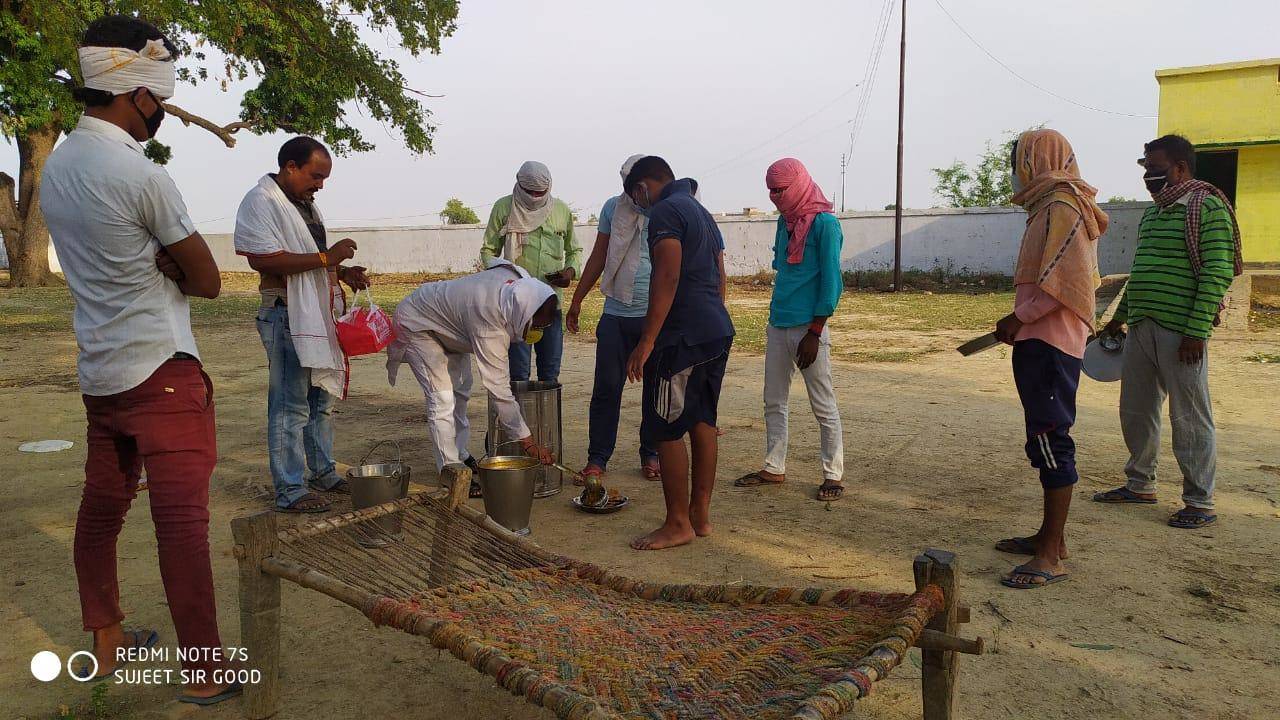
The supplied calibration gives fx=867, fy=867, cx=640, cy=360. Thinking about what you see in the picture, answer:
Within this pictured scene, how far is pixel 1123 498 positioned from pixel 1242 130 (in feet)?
57.5

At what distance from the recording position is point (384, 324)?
4.68 metres

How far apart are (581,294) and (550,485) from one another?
131 centimetres

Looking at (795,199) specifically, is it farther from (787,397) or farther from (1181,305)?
(1181,305)

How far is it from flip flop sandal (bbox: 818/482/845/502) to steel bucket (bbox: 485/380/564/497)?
1508 millimetres

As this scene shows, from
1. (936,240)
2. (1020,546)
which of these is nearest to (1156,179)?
(1020,546)

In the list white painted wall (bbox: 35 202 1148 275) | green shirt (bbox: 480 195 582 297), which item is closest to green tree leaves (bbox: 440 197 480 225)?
white painted wall (bbox: 35 202 1148 275)

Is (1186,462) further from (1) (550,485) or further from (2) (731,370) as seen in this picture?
(2) (731,370)

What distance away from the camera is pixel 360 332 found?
178 inches

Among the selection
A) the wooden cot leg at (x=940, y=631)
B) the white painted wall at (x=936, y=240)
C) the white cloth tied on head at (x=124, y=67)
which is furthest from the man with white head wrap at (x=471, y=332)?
the white painted wall at (x=936, y=240)

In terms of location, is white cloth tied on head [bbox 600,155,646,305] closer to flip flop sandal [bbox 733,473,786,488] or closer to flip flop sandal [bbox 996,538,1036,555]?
flip flop sandal [bbox 733,473,786,488]

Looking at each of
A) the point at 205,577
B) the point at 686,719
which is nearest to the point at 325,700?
the point at 205,577

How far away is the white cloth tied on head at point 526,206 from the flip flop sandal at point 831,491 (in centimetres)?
245

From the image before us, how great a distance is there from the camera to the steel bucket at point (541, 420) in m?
4.96

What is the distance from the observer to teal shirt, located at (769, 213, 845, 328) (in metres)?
4.61
